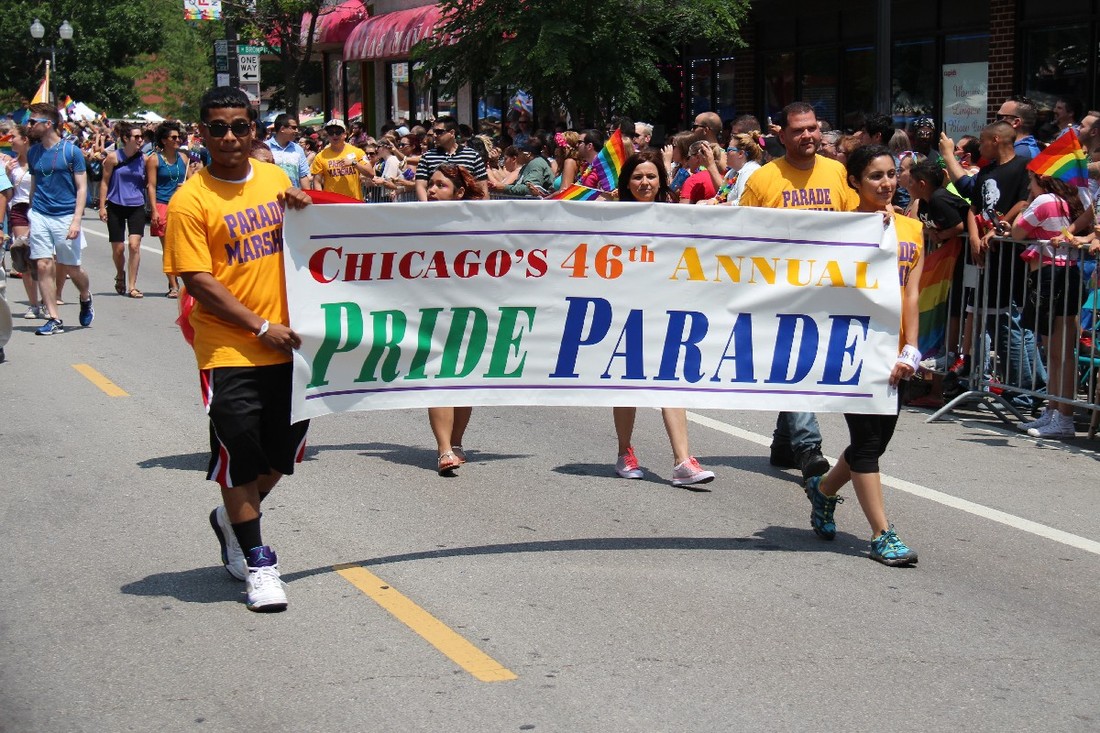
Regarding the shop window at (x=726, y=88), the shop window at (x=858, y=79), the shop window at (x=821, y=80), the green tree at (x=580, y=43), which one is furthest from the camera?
the shop window at (x=726, y=88)

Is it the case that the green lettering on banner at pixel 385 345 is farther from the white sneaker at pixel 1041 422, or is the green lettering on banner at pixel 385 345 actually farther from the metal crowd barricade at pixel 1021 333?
the white sneaker at pixel 1041 422

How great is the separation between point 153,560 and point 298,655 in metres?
1.50

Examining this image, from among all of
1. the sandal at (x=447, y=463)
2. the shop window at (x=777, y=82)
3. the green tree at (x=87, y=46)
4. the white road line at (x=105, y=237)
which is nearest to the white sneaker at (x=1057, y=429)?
the sandal at (x=447, y=463)

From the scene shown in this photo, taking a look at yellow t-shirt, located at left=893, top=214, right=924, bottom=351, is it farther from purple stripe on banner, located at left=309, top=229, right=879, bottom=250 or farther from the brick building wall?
the brick building wall

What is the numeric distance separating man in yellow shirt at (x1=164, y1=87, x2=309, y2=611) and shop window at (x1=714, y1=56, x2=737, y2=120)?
60.4 ft

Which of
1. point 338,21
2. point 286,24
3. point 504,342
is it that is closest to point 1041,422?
point 504,342

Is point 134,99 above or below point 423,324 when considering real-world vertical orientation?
above

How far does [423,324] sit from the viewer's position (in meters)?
5.98

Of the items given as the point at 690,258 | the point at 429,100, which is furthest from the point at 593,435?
the point at 429,100

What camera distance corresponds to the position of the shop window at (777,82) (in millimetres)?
21781

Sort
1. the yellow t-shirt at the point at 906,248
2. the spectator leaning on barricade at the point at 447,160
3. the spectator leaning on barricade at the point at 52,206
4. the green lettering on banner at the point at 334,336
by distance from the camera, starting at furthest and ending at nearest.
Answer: the spectator leaning on barricade at the point at 52,206 < the spectator leaning on barricade at the point at 447,160 < the yellow t-shirt at the point at 906,248 < the green lettering on banner at the point at 334,336

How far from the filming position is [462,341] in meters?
6.02

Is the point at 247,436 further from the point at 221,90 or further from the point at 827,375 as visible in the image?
the point at 827,375

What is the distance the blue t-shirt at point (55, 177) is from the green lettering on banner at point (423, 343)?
8836 millimetres
